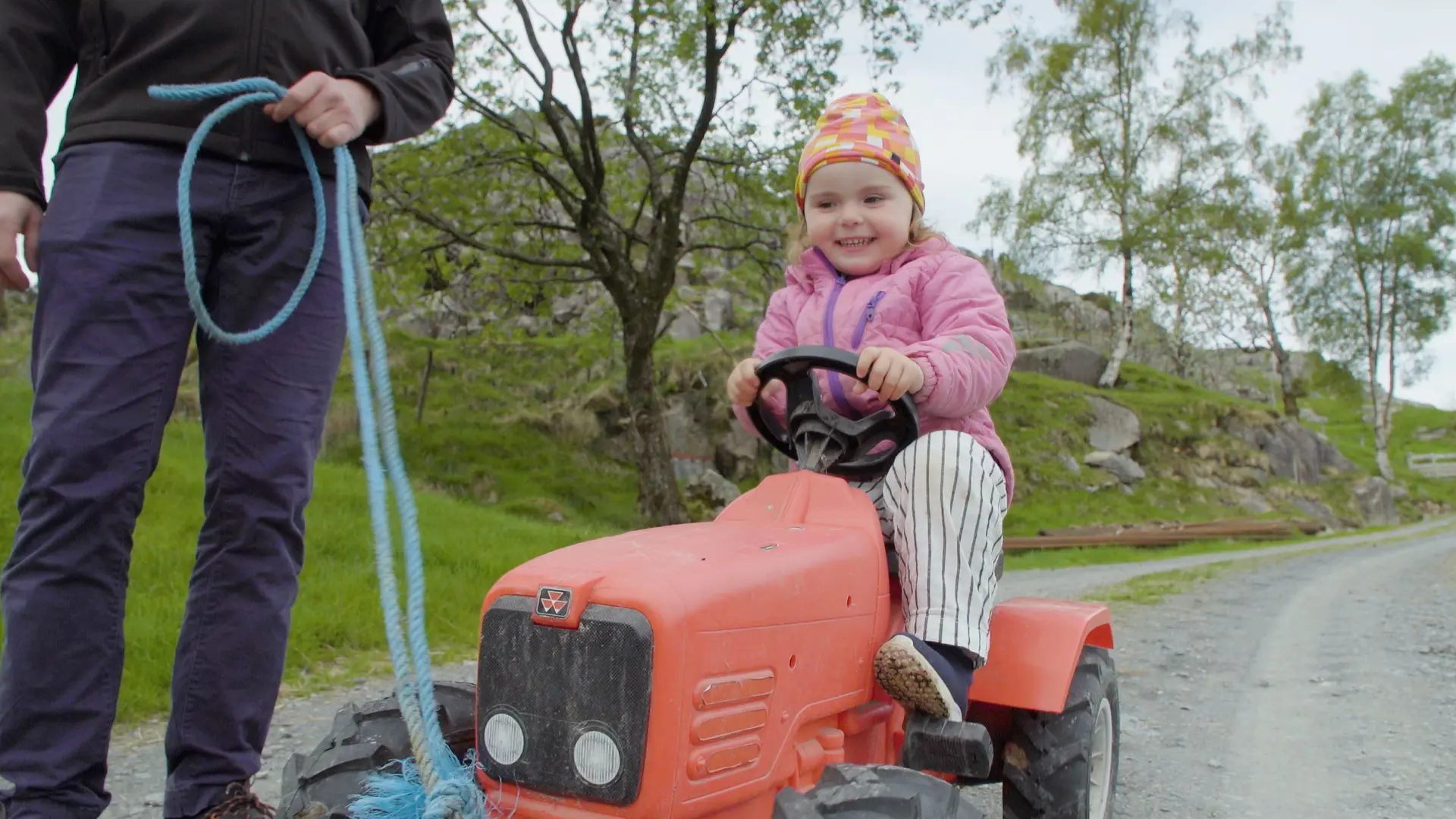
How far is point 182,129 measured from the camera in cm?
204

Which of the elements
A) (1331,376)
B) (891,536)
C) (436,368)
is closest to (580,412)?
(436,368)

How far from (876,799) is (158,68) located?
1924mm

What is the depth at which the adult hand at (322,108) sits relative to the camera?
78.3 inches

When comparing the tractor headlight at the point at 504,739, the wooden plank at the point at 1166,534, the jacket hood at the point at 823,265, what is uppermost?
the jacket hood at the point at 823,265

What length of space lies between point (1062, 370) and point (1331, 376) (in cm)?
1205

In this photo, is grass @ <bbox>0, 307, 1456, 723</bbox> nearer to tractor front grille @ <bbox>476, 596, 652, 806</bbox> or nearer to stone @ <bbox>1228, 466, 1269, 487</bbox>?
stone @ <bbox>1228, 466, 1269, 487</bbox>

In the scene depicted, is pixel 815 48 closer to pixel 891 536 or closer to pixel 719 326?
pixel 891 536

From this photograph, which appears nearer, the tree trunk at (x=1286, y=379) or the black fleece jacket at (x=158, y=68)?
the black fleece jacket at (x=158, y=68)

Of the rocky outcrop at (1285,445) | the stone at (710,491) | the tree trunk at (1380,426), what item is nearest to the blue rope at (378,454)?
the stone at (710,491)

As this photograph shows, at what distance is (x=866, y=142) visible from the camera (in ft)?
9.05

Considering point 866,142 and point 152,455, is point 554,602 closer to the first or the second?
point 152,455

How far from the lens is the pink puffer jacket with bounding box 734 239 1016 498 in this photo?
8.02ft

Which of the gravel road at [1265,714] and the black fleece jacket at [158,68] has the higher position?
the black fleece jacket at [158,68]

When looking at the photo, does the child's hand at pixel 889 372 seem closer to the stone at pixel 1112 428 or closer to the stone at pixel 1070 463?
the stone at pixel 1070 463
